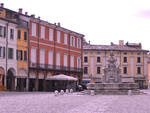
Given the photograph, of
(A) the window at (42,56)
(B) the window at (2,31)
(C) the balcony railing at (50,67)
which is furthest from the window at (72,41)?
(B) the window at (2,31)

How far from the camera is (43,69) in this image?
167 ft

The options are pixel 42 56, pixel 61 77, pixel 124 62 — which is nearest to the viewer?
pixel 61 77

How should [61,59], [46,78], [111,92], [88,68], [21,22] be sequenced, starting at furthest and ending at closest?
1. [88,68]
2. [61,59]
3. [46,78]
4. [21,22]
5. [111,92]

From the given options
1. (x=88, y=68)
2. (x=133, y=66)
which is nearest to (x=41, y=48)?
(x=88, y=68)

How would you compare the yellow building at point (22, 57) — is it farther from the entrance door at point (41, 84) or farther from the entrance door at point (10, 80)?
the entrance door at point (41, 84)

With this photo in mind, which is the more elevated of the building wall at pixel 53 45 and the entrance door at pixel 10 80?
the building wall at pixel 53 45

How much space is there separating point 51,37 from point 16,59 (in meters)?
9.62

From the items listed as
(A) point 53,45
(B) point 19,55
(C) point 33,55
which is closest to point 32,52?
(C) point 33,55

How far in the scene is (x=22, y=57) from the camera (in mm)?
47469

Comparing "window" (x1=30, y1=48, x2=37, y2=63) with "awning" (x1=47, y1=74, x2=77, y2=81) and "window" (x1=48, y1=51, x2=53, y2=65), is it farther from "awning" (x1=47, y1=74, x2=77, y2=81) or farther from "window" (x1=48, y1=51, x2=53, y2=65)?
"window" (x1=48, y1=51, x2=53, y2=65)

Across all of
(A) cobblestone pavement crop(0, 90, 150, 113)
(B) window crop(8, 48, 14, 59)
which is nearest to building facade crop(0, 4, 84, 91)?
(B) window crop(8, 48, 14, 59)

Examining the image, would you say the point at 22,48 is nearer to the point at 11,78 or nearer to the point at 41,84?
the point at 11,78

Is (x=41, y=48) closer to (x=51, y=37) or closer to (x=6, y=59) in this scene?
(x=51, y=37)

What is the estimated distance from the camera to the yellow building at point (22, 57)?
4669 cm
